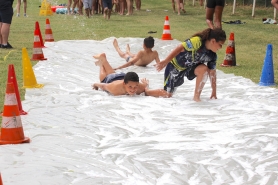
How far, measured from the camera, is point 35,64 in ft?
33.8

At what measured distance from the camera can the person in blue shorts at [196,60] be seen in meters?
7.21

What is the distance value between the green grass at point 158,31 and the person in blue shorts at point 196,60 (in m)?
1.74

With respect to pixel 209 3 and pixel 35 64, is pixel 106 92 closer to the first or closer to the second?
pixel 35 64

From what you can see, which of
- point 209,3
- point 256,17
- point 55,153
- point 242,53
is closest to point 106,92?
point 55,153

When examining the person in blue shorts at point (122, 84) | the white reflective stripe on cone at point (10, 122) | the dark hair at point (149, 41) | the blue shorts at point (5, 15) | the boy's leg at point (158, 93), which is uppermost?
the blue shorts at point (5, 15)

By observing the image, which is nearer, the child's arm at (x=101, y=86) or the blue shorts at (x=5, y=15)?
the child's arm at (x=101, y=86)

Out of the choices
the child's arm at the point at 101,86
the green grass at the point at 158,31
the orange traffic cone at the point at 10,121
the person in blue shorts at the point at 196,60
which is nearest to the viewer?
the orange traffic cone at the point at 10,121

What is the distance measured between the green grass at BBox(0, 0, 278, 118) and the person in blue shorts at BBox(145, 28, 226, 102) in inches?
68.5

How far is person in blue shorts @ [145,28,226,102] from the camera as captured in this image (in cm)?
721

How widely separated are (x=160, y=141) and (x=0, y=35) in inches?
326

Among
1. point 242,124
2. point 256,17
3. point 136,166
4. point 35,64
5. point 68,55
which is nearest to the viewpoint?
point 136,166

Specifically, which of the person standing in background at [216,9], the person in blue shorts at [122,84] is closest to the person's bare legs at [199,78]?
the person in blue shorts at [122,84]

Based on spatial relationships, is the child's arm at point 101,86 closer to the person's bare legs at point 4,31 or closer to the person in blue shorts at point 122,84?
the person in blue shorts at point 122,84

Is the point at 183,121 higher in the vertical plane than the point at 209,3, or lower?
lower
